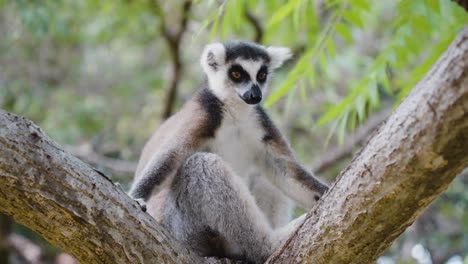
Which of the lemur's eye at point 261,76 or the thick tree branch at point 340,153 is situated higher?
the lemur's eye at point 261,76

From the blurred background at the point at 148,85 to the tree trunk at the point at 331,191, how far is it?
9.81ft

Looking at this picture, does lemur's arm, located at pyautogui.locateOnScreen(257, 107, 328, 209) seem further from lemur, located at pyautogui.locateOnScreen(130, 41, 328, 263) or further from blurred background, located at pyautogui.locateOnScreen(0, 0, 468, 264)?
blurred background, located at pyautogui.locateOnScreen(0, 0, 468, 264)

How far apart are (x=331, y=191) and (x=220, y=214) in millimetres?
1295

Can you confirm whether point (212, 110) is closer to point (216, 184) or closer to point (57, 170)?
point (216, 184)

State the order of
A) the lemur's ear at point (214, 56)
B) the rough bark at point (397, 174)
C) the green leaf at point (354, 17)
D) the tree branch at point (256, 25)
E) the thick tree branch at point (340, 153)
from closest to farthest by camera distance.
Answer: the rough bark at point (397, 174), the green leaf at point (354, 17), the lemur's ear at point (214, 56), the tree branch at point (256, 25), the thick tree branch at point (340, 153)

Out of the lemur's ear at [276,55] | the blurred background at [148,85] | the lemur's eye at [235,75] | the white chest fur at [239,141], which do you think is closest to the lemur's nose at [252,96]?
the white chest fur at [239,141]

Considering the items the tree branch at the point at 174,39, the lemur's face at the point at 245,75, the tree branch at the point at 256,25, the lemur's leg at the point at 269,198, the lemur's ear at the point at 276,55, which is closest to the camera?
the lemur's leg at the point at 269,198

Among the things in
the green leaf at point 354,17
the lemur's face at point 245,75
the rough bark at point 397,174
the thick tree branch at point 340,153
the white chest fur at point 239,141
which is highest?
the rough bark at point 397,174

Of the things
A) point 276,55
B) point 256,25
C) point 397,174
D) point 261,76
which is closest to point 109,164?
point 256,25

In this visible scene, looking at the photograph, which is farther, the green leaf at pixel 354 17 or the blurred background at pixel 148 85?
the blurred background at pixel 148 85

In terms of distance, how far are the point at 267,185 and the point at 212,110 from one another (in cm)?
86

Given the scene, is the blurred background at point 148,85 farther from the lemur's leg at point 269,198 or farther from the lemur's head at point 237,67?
the lemur's leg at point 269,198

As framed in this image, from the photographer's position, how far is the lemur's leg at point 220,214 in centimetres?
422

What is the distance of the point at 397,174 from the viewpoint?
8.84ft
